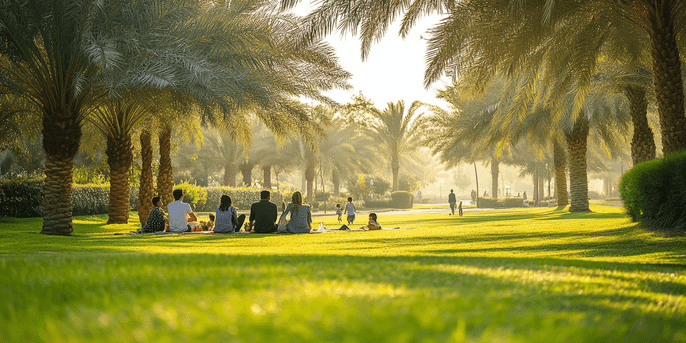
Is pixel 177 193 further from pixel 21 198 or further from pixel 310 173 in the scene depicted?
pixel 310 173

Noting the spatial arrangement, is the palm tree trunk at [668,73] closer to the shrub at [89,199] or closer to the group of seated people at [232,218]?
the group of seated people at [232,218]

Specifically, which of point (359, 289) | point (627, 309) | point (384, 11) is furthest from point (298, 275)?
point (384, 11)

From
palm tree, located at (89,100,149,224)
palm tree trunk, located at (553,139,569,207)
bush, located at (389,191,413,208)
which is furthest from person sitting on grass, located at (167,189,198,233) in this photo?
bush, located at (389,191,413,208)

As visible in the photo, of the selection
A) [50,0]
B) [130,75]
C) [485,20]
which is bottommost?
[130,75]

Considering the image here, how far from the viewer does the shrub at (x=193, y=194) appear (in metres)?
28.7

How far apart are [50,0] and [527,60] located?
40.1 feet

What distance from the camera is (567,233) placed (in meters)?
11.6

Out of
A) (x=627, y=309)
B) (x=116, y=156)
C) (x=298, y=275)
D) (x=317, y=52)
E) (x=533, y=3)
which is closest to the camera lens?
(x=627, y=309)

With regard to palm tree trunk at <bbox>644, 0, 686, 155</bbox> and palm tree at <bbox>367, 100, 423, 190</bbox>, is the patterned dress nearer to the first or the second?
palm tree trunk at <bbox>644, 0, 686, 155</bbox>

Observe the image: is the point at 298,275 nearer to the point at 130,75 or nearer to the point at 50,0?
the point at 130,75

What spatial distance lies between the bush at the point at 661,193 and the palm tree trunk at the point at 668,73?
0.97m

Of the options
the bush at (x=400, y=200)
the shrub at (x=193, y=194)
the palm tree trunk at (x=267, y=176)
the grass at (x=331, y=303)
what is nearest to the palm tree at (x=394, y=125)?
the bush at (x=400, y=200)

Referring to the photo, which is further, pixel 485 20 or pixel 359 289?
pixel 485 20

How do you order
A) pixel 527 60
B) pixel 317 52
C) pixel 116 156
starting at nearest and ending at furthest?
pixel 527 60 < pixel 317 52 < pixel 116 156
